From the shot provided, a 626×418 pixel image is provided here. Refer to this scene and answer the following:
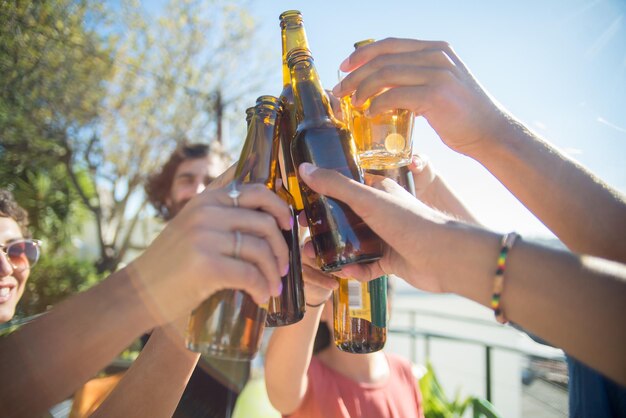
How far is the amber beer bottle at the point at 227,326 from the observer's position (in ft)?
2.47

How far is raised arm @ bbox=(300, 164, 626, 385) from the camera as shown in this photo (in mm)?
677

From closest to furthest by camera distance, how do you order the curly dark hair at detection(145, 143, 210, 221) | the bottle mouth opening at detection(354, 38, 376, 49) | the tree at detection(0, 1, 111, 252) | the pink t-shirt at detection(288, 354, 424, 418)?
the bottle mouth opening at detection(354, 38, 376, 49) → the pink t-shirt at detection(288, 354, 424, 418) → the curly dark hair at detection(145, 143, 210, 221) → the tree at detection(0, 1, 111, 252)

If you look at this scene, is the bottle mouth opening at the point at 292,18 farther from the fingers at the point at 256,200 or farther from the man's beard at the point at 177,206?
the man's beard at the point at 177,206

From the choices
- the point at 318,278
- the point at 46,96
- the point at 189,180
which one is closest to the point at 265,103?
the point at 318,278

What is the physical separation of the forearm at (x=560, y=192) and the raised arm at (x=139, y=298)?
0.77 m

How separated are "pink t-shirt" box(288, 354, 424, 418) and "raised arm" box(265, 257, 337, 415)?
0.07 metres

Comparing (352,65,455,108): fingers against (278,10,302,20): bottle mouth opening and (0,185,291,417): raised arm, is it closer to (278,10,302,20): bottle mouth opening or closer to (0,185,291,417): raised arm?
(278,10,302,20): bottle mouth opening

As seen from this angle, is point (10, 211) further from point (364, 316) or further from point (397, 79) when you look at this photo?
point (397, 79)

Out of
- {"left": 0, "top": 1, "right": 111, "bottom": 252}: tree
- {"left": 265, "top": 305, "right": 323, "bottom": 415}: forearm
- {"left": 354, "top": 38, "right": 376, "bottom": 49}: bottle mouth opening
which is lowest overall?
{"left": 265, "top": 305, "right": 323, "bottom": 415}: forearm

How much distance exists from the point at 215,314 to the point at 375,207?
424mm

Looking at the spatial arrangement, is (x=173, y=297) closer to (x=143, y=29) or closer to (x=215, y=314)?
(x=215, y=314)

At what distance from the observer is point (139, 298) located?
675 millimetres

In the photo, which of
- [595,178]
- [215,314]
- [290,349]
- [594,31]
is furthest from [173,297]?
[594,31]

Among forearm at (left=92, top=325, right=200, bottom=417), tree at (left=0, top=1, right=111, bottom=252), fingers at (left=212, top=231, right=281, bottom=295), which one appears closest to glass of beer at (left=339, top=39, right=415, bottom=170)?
fingers at (left=212, top=231, right=281, bottom=295)
